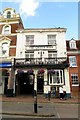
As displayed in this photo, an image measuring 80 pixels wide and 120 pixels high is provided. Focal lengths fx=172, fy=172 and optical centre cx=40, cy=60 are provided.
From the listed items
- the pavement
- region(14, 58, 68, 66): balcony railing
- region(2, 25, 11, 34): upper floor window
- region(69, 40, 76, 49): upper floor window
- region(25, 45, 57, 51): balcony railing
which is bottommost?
the pavement

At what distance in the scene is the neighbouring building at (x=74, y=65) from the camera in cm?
2353

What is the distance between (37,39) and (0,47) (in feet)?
17.1

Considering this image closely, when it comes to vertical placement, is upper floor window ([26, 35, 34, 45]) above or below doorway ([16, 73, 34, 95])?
above

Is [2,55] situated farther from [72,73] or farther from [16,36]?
[72,73]

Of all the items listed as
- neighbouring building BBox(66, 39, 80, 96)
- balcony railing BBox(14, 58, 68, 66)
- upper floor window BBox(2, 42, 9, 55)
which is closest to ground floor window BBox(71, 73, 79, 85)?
neighbouring building BBox(66, 39, 80, 96)

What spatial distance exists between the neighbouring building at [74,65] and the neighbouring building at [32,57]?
3163 millimetres

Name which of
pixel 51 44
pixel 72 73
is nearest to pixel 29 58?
pixel 51 44

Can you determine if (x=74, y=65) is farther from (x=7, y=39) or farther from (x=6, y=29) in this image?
(x=6, y=29)

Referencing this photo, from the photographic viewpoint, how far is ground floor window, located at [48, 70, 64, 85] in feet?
68.4

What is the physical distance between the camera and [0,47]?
2362cm

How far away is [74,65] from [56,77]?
192 inches

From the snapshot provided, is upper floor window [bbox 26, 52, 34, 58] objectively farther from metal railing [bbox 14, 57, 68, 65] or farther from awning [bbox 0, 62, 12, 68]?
awning [bbox 0, 62, 12, 68]

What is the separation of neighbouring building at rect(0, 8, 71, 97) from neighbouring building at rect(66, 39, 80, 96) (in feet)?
10.4

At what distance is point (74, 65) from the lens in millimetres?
24656
